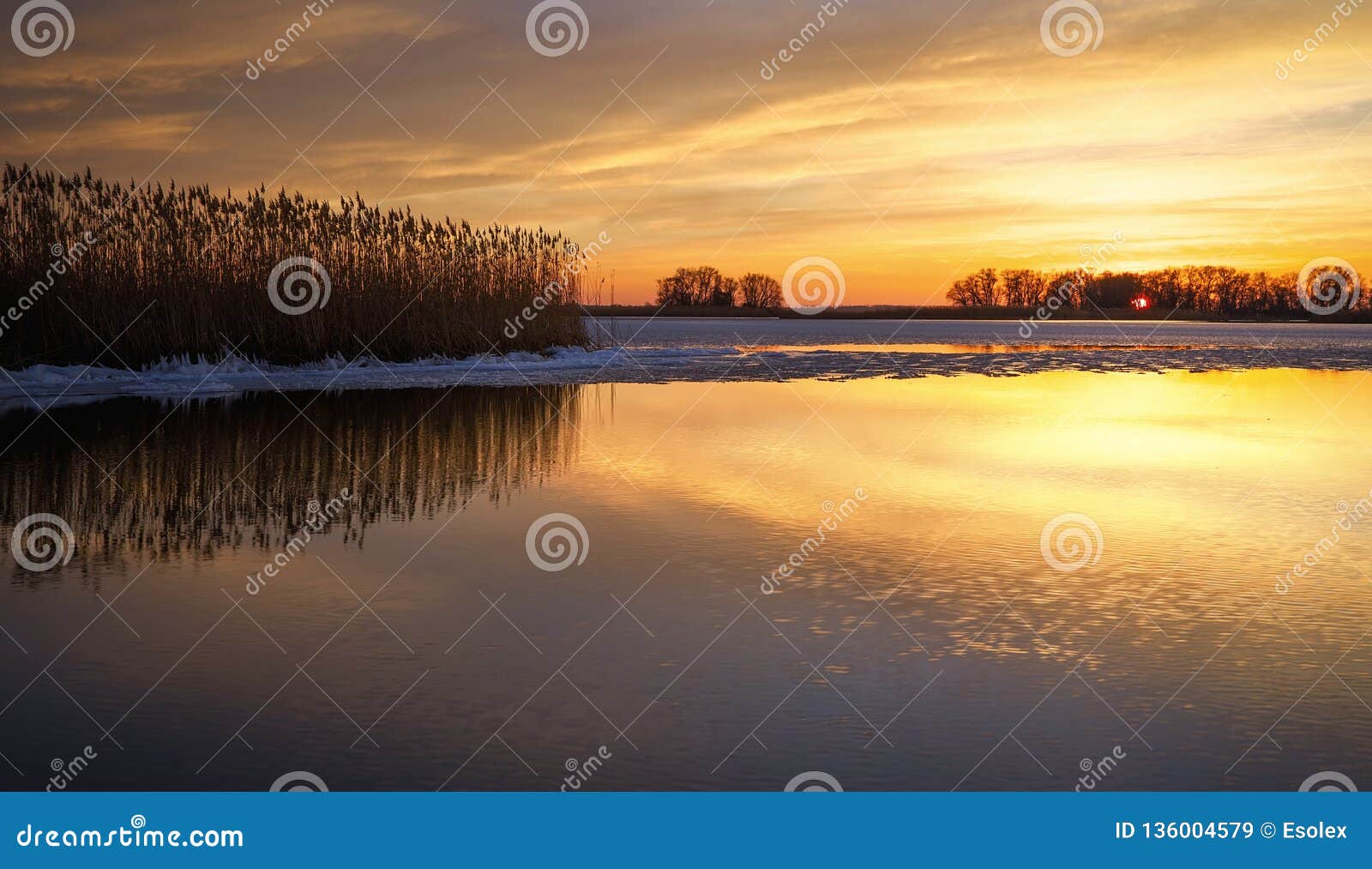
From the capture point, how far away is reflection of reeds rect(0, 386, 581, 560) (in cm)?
767

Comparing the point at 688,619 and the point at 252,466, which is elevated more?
the point at 252,466

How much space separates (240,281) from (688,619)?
17096 mm

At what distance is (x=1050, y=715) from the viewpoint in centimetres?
424

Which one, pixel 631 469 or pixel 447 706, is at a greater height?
pixel 631 469

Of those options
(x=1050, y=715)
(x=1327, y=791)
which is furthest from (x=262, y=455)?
(x=1327, y=791)

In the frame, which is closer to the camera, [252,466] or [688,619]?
[688,619]

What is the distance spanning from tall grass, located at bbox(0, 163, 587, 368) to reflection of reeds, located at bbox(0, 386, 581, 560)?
379 cm

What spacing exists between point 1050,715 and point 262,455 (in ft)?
26.8

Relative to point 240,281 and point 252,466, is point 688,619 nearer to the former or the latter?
point 252,466

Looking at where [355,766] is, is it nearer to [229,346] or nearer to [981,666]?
[981,666]

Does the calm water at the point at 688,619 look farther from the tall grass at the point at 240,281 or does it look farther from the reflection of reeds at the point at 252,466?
the tall grass at the point at 240,281

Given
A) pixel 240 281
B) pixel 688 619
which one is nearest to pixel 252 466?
pixel 688 619

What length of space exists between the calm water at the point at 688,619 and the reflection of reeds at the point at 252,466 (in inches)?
2.4

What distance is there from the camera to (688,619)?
18.0 feet
